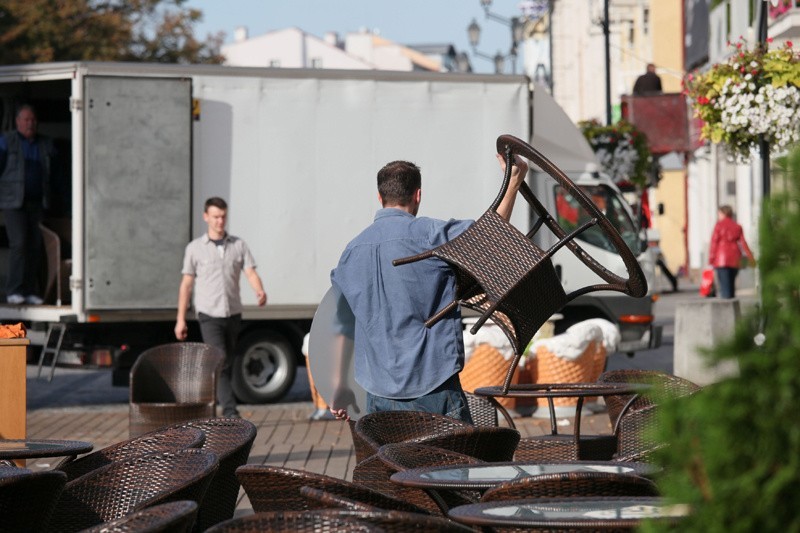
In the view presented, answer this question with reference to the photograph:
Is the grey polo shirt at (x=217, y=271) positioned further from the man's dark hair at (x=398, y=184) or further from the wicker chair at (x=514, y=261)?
the wicker chair at (x=514, y=261)

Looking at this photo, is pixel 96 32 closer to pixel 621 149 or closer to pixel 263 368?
pixel 621 149

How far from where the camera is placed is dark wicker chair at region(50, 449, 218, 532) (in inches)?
186

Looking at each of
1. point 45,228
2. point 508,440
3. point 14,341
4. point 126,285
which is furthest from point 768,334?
point 45,228

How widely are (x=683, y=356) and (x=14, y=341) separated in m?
7.51

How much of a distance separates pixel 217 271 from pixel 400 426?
22.9 feet

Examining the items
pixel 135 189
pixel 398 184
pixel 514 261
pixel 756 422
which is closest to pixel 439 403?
pixel 514 261

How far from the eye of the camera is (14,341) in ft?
29.5

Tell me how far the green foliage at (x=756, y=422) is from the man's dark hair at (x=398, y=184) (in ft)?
13.1

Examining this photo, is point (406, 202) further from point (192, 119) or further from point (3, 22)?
point (3, 22)

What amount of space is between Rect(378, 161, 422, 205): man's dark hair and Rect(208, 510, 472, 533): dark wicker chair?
9.30 ft

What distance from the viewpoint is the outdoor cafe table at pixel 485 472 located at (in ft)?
14.2

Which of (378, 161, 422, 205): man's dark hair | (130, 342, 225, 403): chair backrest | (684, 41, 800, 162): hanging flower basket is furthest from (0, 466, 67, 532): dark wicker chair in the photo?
(684, 41, 800, 162): hanging flower basket

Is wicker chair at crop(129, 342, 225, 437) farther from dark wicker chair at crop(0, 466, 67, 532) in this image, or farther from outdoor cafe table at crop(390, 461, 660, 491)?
dark wicker chair at crop(0, 466, 67, 532)

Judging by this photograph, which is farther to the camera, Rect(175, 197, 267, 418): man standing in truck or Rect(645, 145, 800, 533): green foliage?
Rect(175, 197, 267, 418): man standing in truck
